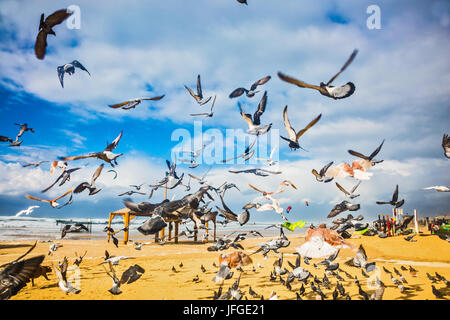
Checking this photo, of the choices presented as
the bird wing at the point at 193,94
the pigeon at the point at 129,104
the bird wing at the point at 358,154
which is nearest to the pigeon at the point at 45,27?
the pigeon at the point at 129,104

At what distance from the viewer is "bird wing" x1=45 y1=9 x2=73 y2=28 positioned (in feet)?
13.8

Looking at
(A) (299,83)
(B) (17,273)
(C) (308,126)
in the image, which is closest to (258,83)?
(C) (308,126)

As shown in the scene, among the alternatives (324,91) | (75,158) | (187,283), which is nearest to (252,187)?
(324,91)

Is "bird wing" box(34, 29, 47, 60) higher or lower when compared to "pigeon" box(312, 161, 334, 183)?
higher

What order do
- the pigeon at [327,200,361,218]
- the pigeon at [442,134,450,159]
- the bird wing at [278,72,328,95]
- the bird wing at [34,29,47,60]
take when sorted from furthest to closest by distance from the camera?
1. the pigeon at [327,200,361,218]
2. the pigeon at [442,134,450,159]
3. the bird wing at [34,29,47,60]
4. the bird wing at [278,72,328,95]

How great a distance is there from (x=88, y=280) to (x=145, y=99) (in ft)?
22.4

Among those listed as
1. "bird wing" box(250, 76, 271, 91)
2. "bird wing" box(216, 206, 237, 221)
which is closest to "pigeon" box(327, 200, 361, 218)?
"bird wing" box(216, 206, 237, 221)

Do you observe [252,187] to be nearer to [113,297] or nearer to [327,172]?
[327,172]

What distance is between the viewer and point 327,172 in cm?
494

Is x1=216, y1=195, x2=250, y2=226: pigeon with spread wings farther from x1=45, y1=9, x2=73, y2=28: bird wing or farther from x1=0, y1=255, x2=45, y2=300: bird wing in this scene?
x1=45, y1=9, x2=73, y2=28: bird wing

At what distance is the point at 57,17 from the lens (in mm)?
4258

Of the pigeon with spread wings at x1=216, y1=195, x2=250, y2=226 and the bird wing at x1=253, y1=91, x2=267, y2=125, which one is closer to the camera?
the pigeon with spread wings at x1=216, y1=195, x2=250, y2=226

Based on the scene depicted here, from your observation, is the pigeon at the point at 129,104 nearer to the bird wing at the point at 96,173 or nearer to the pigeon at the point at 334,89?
the bird wing at the point at 96,173

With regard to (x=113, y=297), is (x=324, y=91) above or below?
above
